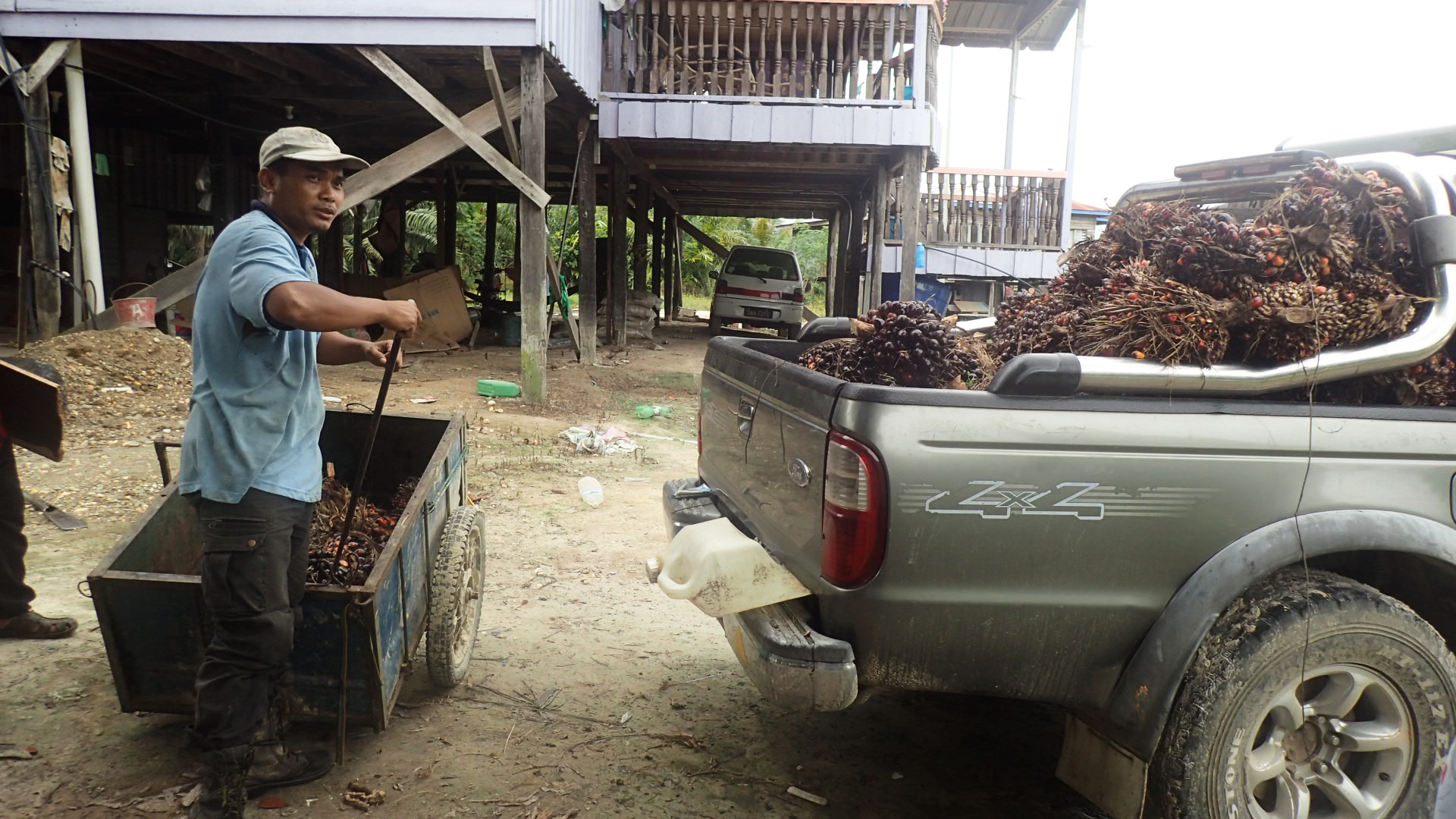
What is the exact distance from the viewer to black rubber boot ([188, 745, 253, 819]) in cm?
262

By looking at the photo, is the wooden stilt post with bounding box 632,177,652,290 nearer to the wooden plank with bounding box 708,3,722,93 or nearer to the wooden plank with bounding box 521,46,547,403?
the wooden plank with bounding box 708,3,722,93

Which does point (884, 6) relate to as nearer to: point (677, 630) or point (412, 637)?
point (677, 630)

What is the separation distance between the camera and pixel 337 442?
436cm

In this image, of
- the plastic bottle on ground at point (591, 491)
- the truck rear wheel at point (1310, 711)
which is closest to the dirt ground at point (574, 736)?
the truck rear wheel at point (1310, 711)

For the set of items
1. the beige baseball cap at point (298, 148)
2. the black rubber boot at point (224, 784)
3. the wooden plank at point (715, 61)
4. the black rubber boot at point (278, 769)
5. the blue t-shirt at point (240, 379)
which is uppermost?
the wooden plank at point (715, 61)

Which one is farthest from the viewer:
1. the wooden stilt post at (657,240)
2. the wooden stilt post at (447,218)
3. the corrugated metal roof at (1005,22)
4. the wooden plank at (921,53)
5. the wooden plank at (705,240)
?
the wooden plank at (705,240)

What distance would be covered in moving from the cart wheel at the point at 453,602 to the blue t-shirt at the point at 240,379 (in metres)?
0.90

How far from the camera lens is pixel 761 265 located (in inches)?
751

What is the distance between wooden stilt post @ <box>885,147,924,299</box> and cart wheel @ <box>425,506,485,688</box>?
30.3ft

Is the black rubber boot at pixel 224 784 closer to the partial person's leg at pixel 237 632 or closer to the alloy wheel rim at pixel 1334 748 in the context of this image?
the partial person's leg at pixel 237 632

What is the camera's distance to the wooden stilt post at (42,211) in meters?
8.54

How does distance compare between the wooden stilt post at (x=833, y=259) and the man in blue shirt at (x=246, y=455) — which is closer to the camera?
the man in blue shirt at (x=246, y=455)

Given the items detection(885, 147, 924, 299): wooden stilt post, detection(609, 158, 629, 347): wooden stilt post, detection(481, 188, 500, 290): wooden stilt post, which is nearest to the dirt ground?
detection(885, 147, 924, 299): wooden stilt post

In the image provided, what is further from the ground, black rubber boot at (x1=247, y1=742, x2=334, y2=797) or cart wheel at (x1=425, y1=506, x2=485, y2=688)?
cart wheel at (x1=425, y1=506, x2=485, y2=688)
